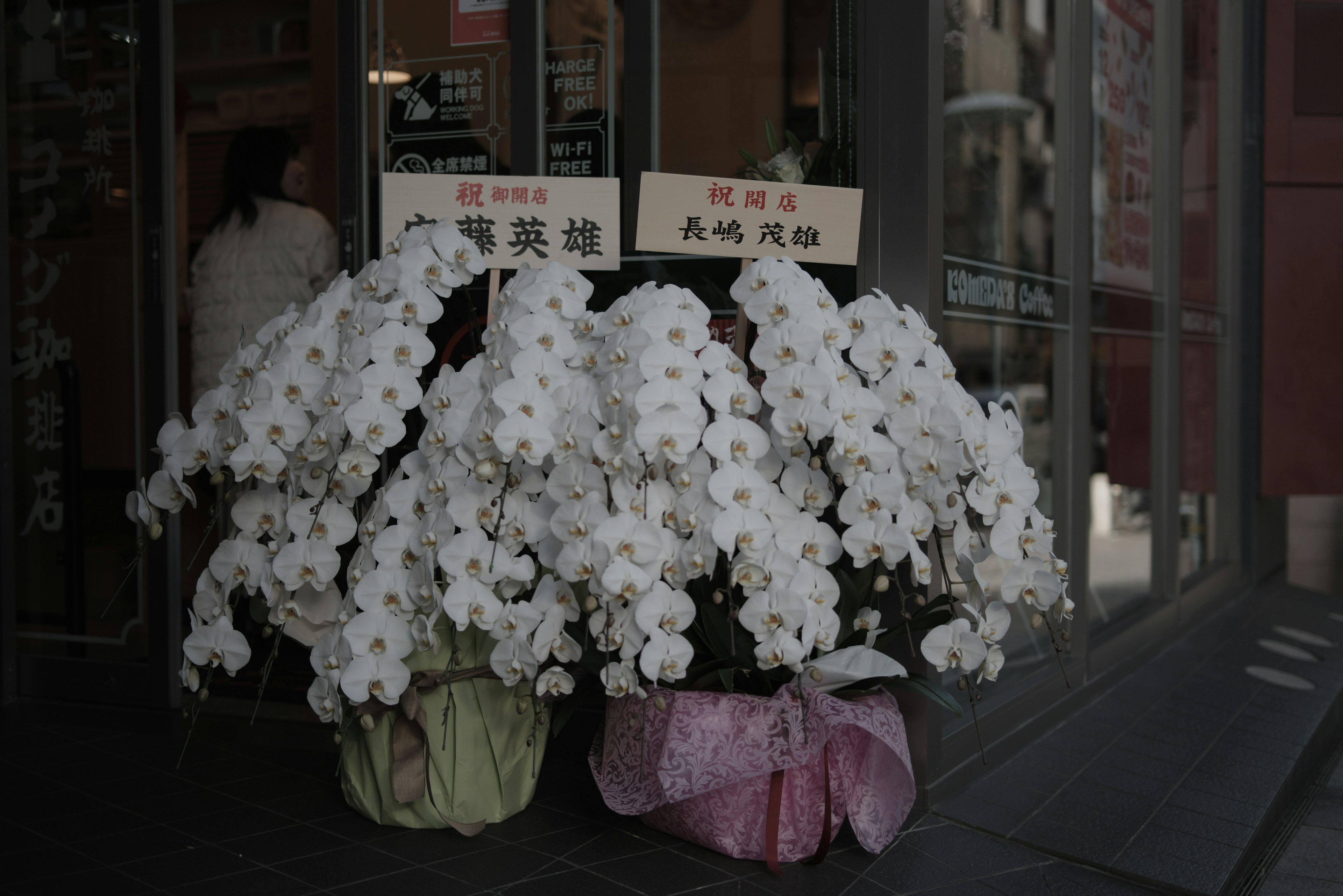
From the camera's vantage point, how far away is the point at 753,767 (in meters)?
2.04

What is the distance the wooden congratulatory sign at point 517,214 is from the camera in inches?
93.4

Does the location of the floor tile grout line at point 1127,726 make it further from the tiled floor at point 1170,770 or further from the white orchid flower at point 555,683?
the white orchid flower at point 555,683

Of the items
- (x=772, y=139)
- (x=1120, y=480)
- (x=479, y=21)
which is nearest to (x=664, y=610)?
(x=772, y=139)

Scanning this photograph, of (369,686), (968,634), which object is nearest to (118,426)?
(369,686)

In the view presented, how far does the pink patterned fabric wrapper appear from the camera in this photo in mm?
2035

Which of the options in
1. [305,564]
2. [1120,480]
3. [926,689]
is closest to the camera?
[305,564]

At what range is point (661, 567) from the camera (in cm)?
184

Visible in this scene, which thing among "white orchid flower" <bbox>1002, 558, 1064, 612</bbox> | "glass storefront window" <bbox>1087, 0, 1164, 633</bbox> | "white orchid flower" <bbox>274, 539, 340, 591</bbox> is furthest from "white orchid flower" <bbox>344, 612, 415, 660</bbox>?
"glass storefront window" <bbox>1087, 0, 1164, 633</bbox>

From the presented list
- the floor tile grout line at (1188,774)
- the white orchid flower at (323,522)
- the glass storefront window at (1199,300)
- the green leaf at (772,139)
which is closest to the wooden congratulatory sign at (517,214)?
the green leaf at (772,139)

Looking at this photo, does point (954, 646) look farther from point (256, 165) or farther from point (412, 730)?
point (256, 165)

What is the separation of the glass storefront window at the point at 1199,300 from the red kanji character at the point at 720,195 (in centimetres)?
288

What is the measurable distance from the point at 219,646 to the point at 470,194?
997 millimetres

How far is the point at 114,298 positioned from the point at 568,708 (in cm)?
193

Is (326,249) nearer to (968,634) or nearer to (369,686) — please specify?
(369,686)
